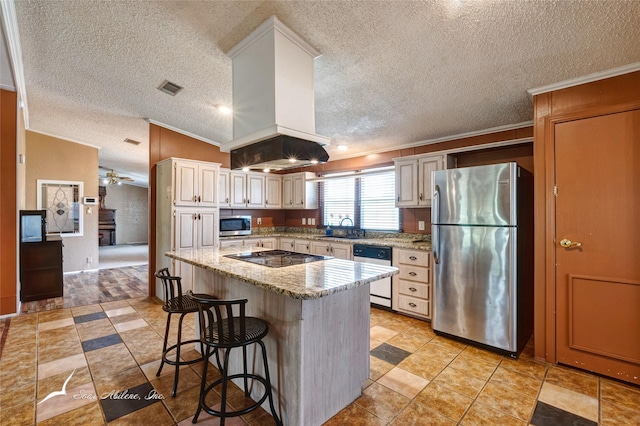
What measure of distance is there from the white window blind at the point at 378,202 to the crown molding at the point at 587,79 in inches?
84.7

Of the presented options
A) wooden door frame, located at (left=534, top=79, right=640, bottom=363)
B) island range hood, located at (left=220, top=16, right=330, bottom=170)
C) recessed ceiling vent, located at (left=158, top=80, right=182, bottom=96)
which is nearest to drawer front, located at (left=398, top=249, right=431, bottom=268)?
wooden door frame, located at (left=534, top=79, right=640, bottom=363)

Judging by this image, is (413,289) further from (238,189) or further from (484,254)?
(238,189)

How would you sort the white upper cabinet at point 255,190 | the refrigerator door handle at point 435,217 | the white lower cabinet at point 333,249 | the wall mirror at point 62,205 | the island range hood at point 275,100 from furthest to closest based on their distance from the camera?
the wall mirror at point 62,205
the white upper cabinet at point 255,190
the white lower cabinet at point 333,249
the refrigerator door handle at point 435,217
the island range hood at point 275,100

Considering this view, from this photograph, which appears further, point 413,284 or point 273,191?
point 273,191

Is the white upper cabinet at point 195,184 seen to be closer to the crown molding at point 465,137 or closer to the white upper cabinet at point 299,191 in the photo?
the white upper cabinet at point 299,191

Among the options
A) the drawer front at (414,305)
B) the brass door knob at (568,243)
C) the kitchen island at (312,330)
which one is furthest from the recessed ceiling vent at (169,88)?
the brass door knob at (568,243)

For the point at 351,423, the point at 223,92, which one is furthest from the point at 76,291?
the point at 351,423

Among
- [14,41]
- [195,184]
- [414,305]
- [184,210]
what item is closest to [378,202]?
[414,305]

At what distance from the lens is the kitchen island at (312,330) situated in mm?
1729

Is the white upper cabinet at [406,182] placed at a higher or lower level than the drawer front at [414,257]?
higher

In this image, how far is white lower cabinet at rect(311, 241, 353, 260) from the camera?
14.1 feet

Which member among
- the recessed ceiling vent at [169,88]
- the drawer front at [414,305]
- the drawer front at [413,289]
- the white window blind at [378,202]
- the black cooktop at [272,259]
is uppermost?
the recessed ceiling vent at [169,88]

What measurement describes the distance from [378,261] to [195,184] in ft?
9.27

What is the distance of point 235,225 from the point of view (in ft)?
17.0
